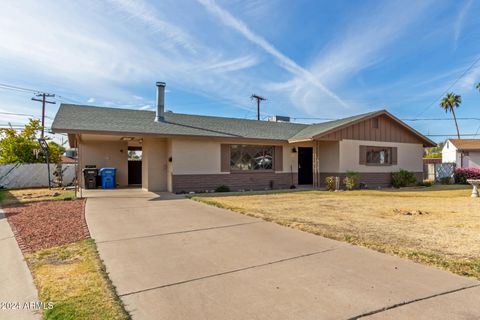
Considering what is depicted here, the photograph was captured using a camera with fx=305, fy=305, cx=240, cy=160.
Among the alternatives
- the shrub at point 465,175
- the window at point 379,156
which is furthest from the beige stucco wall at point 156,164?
the shrub at point 465,175

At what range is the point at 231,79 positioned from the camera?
63.1 ft

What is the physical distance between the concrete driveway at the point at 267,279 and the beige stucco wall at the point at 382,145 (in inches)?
420

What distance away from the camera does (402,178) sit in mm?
16766

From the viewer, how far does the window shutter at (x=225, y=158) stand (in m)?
14.2

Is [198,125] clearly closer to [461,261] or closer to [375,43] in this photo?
[375,43]

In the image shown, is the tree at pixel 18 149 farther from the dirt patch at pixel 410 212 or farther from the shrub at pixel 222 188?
the dirt patch at pixel 410 212

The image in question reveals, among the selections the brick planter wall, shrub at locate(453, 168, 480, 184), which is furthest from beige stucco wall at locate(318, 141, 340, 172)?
shrub at locate(453, 168, 480, 184)

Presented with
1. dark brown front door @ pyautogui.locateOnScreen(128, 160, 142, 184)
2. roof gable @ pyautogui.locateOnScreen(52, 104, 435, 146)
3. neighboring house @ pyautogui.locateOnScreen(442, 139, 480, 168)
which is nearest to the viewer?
roof gable @ pyautogui.locateOnScreen(52, 104, 435, 146)

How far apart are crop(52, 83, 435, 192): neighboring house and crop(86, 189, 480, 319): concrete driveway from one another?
24.4ft

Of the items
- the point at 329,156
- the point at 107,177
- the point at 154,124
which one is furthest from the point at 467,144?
the point at 107,177

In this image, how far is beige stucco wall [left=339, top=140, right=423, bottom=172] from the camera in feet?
51.1

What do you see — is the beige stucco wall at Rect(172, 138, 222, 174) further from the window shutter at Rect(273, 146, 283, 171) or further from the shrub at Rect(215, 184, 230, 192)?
the window shutter at Rect(273, 146, 283, 171)

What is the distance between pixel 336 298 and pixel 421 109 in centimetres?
3500

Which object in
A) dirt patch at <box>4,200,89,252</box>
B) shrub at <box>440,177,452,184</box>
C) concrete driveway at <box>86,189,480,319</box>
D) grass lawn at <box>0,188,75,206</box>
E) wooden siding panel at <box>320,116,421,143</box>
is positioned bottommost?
concrete driveway at <box>86,189,480,319</box>
